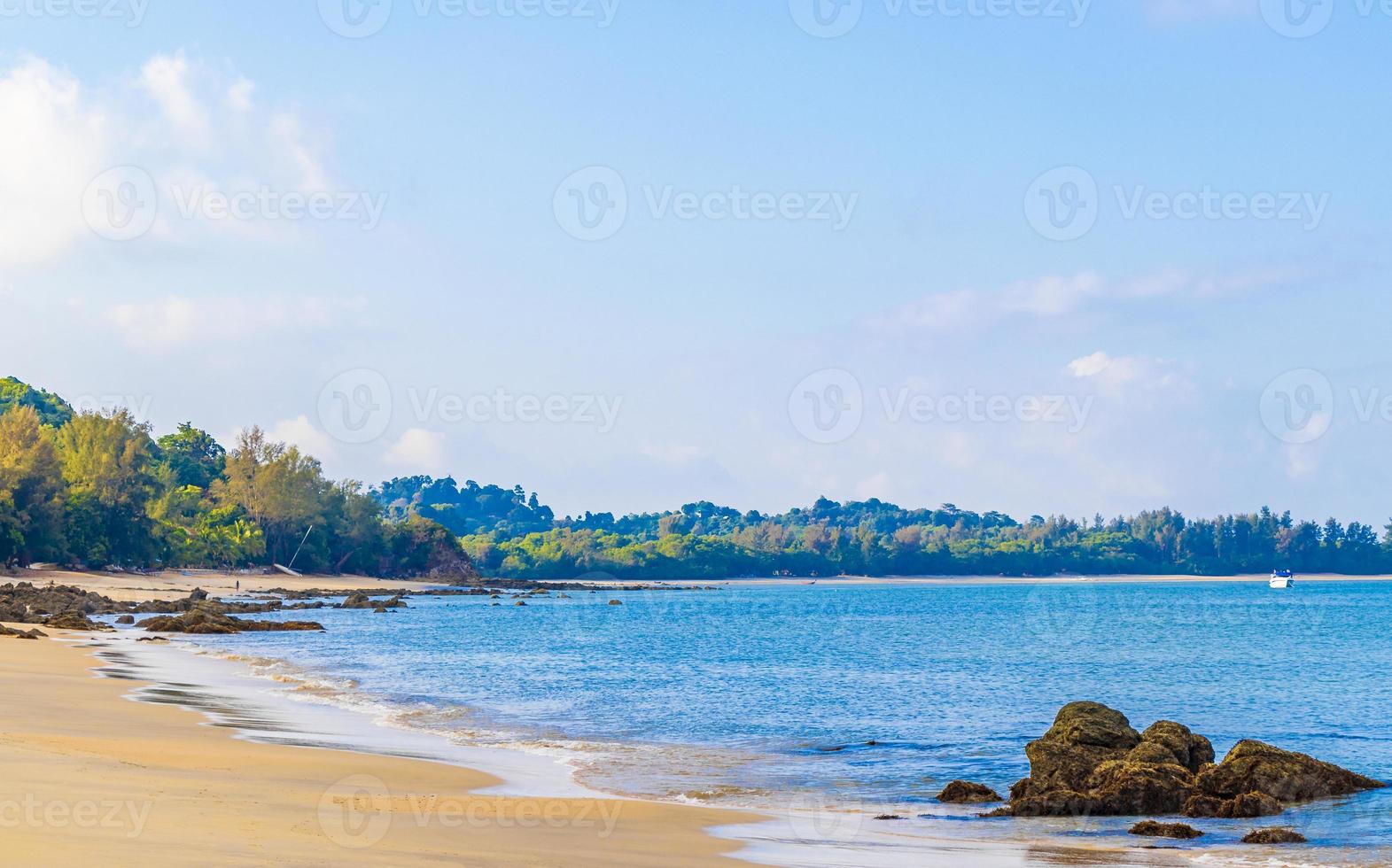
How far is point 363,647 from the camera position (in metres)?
55.5

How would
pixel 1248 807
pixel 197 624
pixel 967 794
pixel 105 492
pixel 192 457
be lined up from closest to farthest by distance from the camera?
1. pixel 1248 807
2. pixel 967 794
3. pixel 197 624
4. pixel 105 492
5. pixel 192 457

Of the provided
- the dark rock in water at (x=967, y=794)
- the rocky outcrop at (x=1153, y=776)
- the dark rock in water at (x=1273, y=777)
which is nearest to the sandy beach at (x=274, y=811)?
the dark rock in water at (x=967, y=794)

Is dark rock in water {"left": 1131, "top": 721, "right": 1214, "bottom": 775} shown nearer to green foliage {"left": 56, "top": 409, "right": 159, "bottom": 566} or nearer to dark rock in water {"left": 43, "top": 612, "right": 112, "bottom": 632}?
dark rock in water {"left": 43, "top": 612, "right": 112, "bottom": 632}

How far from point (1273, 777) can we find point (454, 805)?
41.0 ft

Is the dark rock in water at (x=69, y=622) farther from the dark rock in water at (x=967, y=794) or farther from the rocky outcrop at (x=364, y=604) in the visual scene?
the dark rock in water at (x=967, y=794)

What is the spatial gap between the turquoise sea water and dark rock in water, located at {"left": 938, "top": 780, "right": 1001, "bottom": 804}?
1.16 feet

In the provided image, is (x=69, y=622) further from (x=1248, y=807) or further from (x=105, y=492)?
(x=105, y=492)

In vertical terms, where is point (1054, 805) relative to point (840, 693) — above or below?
above

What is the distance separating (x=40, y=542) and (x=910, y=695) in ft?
259

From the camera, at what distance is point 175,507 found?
135 metres

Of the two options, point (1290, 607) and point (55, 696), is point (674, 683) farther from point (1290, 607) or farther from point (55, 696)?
point (1290, 607)

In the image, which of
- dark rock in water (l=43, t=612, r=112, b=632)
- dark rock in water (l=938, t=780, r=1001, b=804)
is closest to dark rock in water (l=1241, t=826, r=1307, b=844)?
dark rock in water (l=938, t=780, r=1001, b=804)

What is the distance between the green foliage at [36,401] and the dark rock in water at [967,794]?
15851cm

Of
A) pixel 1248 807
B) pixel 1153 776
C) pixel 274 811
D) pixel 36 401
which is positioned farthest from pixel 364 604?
pixel 36 401
